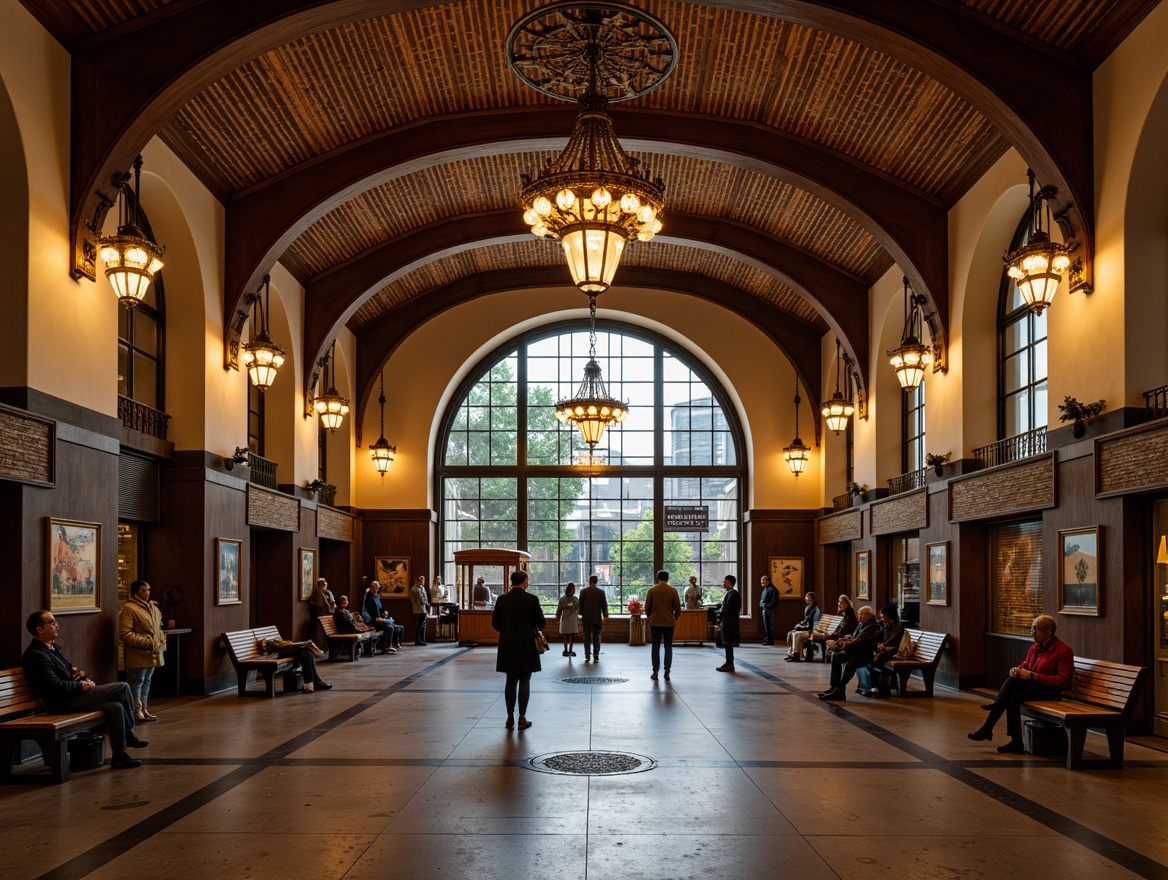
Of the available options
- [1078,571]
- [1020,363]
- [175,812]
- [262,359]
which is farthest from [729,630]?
[175,812]

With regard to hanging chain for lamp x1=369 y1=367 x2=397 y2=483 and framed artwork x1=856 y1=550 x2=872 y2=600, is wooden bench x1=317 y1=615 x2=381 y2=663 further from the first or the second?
framed artwork x1=856 y1=550 x2=872 y2=600

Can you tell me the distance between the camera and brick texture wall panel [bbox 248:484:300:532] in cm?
1391

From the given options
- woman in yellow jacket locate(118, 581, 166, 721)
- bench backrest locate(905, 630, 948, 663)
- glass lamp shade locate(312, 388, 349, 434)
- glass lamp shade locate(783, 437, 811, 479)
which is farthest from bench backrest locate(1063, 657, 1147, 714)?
glass lamp shade locate(312, 388, 349, 434)

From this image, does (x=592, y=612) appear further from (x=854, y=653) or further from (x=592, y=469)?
(x=592, y=469)

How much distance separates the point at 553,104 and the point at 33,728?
9.01 m

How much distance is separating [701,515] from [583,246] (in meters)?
14.8

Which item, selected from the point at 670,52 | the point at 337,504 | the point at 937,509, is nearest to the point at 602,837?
the point at 670,52

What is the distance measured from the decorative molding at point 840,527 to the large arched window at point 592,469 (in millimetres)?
2372

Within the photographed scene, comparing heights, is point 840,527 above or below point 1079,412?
below

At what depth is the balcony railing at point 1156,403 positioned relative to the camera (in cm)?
857

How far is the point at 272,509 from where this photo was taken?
48.3ft

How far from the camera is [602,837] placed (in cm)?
554

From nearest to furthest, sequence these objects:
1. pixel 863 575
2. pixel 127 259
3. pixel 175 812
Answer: pixel 175 812, pixel 127 259, pixel 863 575

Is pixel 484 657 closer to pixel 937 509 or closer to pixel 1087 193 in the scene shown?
pixel 937 509
